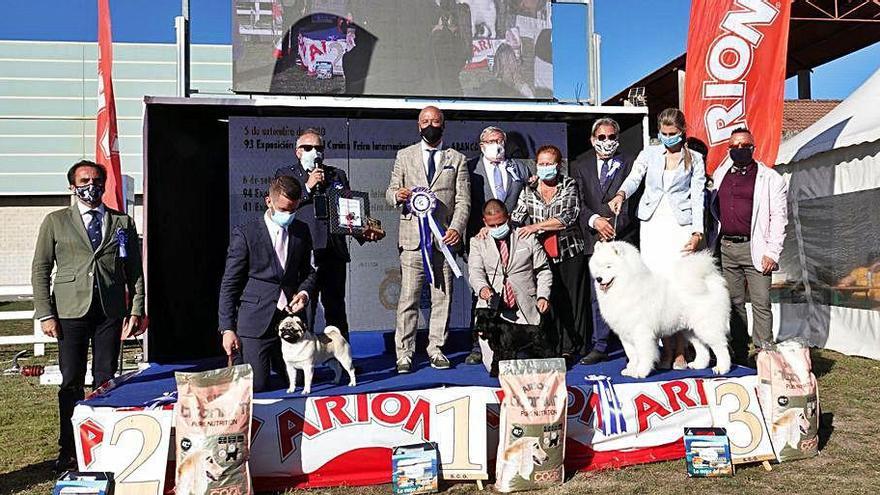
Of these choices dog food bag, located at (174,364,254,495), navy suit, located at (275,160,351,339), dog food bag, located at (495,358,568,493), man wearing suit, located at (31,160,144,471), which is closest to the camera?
dog food bag, located at (174,364,254,495)

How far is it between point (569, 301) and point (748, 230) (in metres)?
1.26

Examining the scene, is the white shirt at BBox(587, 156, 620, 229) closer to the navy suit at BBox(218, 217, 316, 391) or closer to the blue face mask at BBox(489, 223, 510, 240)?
the blue face mask at BBox(489, 223, 510, 240)

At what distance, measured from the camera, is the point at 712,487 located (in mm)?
3164

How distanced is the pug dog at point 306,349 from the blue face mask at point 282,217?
511 mm

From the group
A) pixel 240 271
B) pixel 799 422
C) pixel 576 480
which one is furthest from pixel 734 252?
pixel 240 271

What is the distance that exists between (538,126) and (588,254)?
6.14 ft

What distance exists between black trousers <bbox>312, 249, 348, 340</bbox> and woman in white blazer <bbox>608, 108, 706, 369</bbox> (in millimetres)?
1849

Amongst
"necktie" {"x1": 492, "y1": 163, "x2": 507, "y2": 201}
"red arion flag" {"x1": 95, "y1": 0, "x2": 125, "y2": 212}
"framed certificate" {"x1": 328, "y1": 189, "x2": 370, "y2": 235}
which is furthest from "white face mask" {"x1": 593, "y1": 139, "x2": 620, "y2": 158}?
"red arion flag" {"x1": 95, "y1": 0, "x2": 125, "y2": 212}

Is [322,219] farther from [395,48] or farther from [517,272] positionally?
[395,48]

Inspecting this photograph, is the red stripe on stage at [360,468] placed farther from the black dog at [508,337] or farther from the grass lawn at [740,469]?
the black dog at [508,337]

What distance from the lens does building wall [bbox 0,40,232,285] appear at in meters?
21.9

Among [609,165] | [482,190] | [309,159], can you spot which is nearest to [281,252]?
[309,159]

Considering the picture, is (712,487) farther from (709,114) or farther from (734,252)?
(709,114)

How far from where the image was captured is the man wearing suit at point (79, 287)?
345 centimetres
